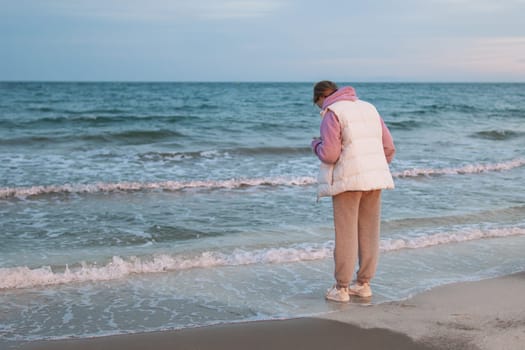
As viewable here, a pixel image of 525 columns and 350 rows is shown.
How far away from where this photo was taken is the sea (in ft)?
17.3

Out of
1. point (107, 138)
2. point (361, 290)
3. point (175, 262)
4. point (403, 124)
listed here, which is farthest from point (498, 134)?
point (361, 290)

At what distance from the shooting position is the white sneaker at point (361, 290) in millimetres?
5391

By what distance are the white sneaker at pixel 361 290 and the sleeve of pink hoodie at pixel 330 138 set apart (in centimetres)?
121

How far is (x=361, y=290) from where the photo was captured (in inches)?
212

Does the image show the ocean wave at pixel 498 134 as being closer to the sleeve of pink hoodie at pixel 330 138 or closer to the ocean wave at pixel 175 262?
the ocean wave at pixel 175 262

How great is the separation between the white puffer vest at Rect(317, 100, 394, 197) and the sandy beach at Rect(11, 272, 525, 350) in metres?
0.96

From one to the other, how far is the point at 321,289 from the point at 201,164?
9.18 meters

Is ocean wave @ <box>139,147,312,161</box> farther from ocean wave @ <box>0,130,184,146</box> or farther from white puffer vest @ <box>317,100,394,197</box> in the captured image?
white puffer vest @ <box>317,100,394,197</box>

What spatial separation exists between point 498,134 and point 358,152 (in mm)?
20336

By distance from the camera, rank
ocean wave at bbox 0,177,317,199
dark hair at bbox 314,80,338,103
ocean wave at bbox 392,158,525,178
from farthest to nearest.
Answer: ocean wave at bbox 392,158,525,178 < ocean wave at bbox 0,177,317,199 < dark hair at bbox 314,80,338,103

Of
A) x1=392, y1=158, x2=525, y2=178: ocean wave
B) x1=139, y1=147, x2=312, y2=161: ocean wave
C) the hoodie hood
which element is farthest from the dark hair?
x1=139, y1=147, x2=312, y2=161: ocean wave

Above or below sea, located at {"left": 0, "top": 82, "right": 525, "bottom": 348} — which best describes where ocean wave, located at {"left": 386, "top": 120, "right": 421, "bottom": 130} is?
above

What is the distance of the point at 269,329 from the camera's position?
15.1 feet

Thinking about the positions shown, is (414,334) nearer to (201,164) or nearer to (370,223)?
(370,223)
